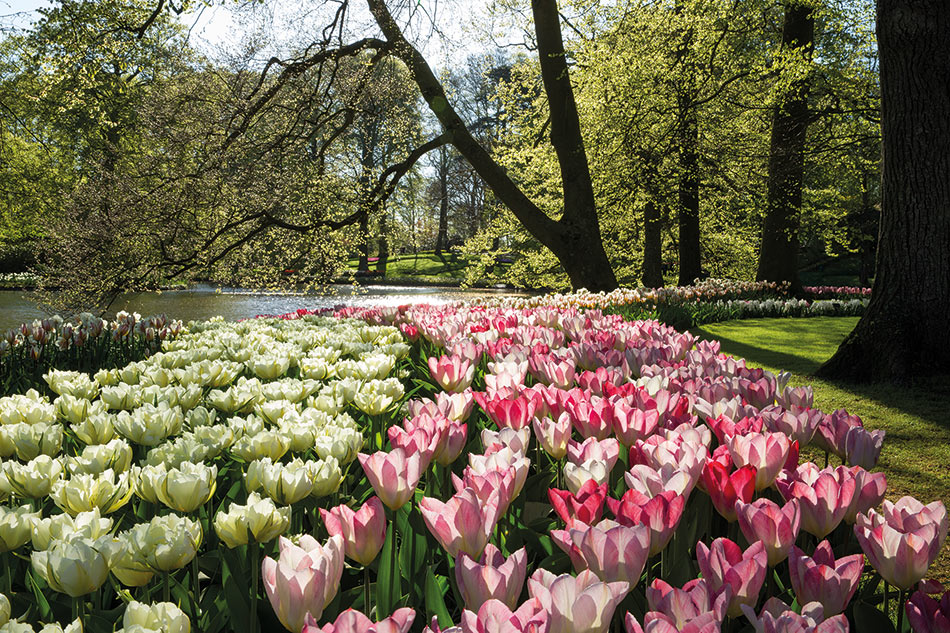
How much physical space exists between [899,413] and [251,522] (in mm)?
4508

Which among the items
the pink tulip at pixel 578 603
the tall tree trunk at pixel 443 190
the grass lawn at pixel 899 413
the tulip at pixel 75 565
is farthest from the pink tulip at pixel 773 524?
the tall tree trunk at pixel 443 190

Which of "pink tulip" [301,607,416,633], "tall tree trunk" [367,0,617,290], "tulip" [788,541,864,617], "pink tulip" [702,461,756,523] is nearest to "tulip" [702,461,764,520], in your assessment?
"pink tulip" [702,461,756,523]

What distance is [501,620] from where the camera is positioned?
0.81 metres

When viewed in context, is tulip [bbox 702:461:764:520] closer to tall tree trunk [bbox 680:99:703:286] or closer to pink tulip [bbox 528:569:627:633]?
pink tulip [bbox 528:569:627:633]

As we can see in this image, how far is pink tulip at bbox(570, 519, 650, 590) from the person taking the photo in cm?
100

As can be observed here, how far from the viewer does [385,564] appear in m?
1.23

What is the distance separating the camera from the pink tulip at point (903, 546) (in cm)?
109

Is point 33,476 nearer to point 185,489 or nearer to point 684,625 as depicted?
point 185,489

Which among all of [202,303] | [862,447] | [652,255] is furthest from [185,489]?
[202,303]

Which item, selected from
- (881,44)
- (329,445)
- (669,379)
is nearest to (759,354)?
(881,44)

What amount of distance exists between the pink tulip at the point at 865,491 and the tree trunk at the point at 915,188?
430 cm

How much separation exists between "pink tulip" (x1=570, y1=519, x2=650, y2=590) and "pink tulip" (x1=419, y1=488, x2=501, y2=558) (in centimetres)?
17

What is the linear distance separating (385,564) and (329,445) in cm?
40

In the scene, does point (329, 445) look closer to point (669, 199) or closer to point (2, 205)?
point (669, 199)
